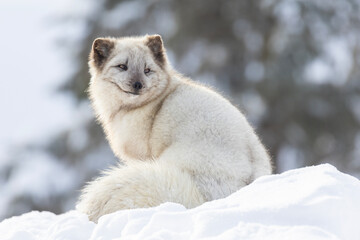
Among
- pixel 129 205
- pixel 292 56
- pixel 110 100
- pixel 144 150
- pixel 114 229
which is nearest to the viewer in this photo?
pixel 114 229

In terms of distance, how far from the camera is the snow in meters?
3.82

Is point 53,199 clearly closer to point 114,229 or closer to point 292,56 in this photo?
→ point 292,56

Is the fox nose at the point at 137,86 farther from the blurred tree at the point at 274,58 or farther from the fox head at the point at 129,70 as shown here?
the blurred tree at the point at 274,58

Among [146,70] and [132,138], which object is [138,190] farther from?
[146,70]

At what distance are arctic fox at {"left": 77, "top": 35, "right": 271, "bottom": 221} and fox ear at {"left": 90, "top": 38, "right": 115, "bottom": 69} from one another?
0.01 metres

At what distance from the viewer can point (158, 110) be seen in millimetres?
6152

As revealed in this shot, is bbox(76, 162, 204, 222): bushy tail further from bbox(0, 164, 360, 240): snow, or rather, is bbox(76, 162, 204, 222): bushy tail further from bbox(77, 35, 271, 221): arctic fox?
bbox(0, 164, 360, 240): snow

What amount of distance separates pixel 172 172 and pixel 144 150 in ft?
3.00

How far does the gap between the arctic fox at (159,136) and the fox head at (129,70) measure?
10 mm

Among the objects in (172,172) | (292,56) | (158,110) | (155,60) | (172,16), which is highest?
(172,16)

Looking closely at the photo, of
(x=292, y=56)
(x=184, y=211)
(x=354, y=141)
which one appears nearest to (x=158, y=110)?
(x=184, y=211)

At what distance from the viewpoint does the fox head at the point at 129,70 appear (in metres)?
6.29

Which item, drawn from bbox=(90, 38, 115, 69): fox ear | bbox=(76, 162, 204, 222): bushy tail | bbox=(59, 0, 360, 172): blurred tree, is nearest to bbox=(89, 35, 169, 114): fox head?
bbox=(90, 38, 115, 69): fox ear

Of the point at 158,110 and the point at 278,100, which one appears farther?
the point at 278,100
